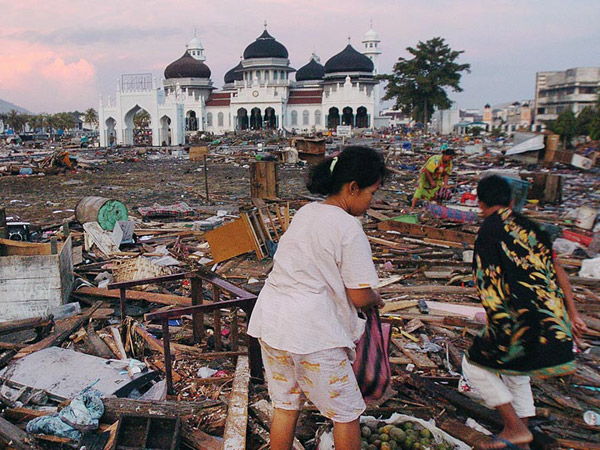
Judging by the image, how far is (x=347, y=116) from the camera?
6531cm

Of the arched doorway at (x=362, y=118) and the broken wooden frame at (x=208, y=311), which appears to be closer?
the broken wooden frame at (x=208, y=311)

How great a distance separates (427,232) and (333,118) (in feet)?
192

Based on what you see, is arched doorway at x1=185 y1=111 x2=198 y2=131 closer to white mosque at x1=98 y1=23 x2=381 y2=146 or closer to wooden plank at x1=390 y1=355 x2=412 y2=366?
white mosque at x1=98 y1=23 x2=381 y2=146

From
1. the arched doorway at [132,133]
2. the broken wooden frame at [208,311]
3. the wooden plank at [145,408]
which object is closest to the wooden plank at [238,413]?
the broken wooden frame at [208,311]

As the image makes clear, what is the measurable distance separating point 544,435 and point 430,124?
61586 mm

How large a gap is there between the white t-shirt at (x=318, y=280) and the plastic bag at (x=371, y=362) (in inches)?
9.0

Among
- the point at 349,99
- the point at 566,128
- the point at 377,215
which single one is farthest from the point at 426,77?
the point at 377,215

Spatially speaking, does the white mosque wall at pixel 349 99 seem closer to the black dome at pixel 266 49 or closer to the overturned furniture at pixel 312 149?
the black dome at pixel 266 49

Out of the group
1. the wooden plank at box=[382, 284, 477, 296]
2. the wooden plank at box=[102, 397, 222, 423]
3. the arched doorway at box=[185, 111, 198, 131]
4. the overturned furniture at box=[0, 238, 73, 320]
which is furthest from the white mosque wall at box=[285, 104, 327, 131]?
the wooden plank at box=[102, 397, 222, 423]

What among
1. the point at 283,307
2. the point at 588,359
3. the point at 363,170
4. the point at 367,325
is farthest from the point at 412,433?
Answer: the point at 588,359

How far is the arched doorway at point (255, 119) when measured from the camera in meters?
66.9

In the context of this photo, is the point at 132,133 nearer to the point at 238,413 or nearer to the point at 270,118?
the point at 270,118

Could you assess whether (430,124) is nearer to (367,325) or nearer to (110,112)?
(110,112)

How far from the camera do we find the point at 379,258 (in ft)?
25.8
